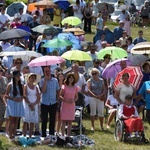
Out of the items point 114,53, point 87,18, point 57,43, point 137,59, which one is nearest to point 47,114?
point 114,53

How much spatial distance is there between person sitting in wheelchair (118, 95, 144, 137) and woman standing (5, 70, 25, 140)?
7.79 feet

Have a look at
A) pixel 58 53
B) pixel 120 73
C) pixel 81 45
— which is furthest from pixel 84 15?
pixel 120 73

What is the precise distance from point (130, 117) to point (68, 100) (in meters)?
1.50

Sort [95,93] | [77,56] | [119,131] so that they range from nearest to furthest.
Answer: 1. [119,131]
2. [95,93]
3. [77,56]

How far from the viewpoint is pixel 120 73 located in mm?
17062

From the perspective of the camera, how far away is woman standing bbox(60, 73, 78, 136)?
608 inches

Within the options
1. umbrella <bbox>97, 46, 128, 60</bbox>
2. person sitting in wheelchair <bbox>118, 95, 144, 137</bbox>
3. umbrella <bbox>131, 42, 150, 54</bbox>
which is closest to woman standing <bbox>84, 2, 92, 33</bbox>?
umbrella <bbox>131, 42, 150, 54</bbox>

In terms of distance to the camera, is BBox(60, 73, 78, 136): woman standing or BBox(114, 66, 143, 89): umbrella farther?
BBox(114, 66, 143, 89): umbrella

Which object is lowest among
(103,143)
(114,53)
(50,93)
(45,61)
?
(103,143)

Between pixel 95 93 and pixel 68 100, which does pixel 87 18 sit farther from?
pixel 68 100

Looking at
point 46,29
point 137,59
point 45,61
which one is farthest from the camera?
point 46,29

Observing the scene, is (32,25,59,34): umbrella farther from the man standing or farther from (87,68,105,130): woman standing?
the man standing

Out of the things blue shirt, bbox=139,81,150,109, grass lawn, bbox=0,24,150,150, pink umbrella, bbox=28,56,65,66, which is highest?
pink umbrella, bbox=28,56,65,66

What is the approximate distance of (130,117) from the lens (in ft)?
51.2
